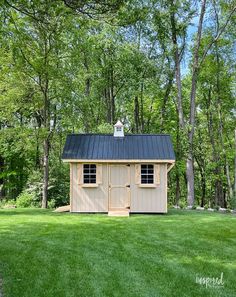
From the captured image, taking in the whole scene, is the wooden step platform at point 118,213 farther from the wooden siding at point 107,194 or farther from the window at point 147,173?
the window at point 147,173

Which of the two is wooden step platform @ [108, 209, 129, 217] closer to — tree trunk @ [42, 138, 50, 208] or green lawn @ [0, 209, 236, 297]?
green lawn @ [0, 209, 236, 297]

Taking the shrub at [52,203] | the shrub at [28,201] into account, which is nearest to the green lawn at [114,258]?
the shrub at [52,203]

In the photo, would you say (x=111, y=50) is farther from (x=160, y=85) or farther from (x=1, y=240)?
(x=1, y=240)

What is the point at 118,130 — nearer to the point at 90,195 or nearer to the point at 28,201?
the point at 90,195

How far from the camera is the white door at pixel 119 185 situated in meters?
11.9

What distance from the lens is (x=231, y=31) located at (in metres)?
18.4

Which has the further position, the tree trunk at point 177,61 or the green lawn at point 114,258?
the tree trunk at point 177,61

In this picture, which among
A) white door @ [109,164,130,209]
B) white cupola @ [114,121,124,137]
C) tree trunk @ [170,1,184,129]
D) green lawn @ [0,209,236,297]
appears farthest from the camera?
tree trunk @ [170,1,184,129]

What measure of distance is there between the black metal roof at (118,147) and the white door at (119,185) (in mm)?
428

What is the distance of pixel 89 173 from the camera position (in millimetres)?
12023

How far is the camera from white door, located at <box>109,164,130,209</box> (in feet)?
39.1

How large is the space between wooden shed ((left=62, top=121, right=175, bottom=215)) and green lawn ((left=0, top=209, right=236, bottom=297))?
8.65 feet

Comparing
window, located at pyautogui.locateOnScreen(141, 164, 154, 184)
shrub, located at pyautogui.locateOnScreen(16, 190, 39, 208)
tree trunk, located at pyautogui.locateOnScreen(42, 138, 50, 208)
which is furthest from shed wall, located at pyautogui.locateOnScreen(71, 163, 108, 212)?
shrub, located at pyautogui.locateOnScreen(16, 190, 39, 208)

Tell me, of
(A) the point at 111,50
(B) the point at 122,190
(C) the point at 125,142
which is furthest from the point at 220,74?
(B) the point at 122,190
